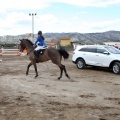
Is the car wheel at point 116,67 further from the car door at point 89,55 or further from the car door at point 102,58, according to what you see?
the car door at point 89,55

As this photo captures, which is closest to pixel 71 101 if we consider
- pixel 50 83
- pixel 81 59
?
pixel 50 83

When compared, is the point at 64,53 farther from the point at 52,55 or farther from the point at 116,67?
the point at 116,67

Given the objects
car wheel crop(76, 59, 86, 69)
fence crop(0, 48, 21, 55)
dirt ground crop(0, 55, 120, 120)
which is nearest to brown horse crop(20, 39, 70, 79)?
dirt ground crop(0, 55, 120, 120)

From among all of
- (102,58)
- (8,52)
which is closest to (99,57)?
(102,58)

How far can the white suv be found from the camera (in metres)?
19.5

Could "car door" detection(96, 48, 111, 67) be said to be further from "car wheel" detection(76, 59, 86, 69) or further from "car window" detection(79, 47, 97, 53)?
"car wheel" detection(76, 59, 86, 69)

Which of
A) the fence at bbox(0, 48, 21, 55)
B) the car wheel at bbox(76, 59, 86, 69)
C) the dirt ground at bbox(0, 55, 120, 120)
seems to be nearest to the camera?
the dirt ground at bbox(0, 55, 120, 120)

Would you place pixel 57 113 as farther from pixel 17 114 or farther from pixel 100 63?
pixel 100 63

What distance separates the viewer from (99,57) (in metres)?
20.3

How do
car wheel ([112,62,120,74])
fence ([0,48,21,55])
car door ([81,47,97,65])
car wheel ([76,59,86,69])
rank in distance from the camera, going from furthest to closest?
fence ([0,48,21,55]), car wheel ([76,59,86,69]), car door ([81,47,97,65]), car wheel ([112,62,120,74])

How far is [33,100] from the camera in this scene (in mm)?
10336

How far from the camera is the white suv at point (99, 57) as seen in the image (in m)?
Result: 19.5

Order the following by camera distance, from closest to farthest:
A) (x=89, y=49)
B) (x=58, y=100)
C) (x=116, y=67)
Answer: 1. (x=58, y=100)
2. (x=116, y=67)
3. (x=89, y=49)

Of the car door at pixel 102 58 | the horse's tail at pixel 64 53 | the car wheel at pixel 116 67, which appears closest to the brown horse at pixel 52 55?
the horse's tail at pixel 64 53
